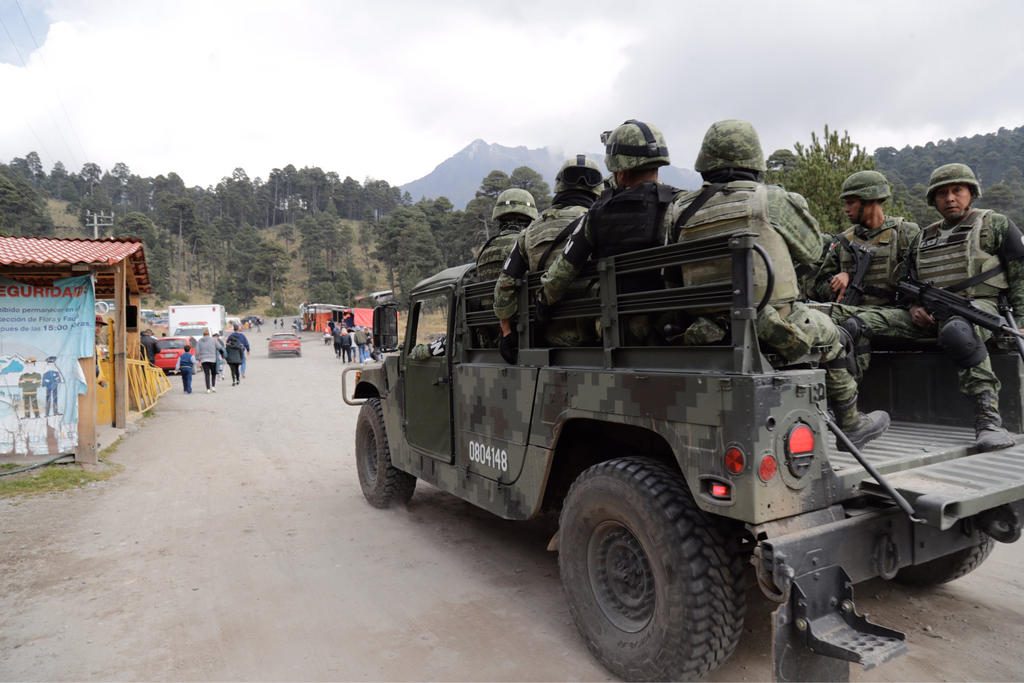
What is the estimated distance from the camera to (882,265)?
177 inches

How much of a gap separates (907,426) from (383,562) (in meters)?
3.60

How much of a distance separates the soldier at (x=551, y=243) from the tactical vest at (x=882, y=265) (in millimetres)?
2031

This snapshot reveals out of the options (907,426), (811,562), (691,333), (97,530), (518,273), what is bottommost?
(97,530)

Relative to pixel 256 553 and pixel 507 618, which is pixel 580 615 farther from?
pixel 256 553

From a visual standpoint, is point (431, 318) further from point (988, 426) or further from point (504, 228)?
point (988, 426)

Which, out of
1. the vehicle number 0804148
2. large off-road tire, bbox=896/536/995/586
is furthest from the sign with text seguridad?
large off-road tire, bbox=896/536/995/586

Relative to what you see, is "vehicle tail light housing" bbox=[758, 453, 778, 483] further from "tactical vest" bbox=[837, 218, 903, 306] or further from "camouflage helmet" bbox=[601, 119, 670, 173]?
"tactical vest" bbox=[837, 218, 903, 306]

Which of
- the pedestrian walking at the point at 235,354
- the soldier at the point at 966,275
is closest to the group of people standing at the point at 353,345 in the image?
the pedestrian walking at the point at 235,354

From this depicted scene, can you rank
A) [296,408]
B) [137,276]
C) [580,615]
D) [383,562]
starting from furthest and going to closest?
[296,408] → [137,276] → [383,562] → [580,615]

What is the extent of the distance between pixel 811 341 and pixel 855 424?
659 millimetres

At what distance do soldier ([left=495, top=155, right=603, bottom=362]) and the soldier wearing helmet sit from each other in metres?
1.81

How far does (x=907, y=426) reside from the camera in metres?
4.05

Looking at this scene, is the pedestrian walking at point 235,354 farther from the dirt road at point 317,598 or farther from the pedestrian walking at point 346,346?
the dirt road at point 317,598

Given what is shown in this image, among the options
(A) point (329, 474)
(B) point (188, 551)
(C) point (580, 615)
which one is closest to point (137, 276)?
(A) point (329, 474)
